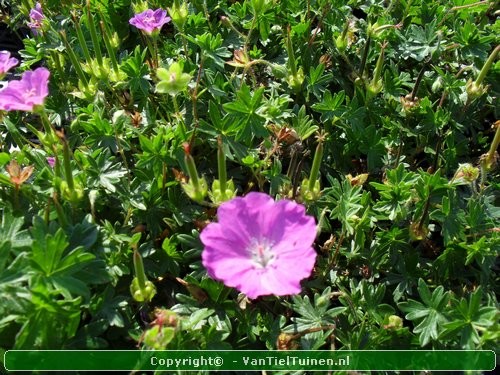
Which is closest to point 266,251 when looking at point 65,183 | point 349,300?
point 349,300

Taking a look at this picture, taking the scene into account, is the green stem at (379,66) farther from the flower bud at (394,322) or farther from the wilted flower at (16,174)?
the wilted flower at (16,174)

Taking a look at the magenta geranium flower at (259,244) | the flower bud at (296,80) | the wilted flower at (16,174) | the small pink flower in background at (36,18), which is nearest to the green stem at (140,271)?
the magenta geranium flower at (259,244)

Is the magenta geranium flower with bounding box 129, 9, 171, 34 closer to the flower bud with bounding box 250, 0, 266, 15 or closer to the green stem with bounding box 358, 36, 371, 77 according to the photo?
the flower bud with bounding box 250, 0, 266, 15

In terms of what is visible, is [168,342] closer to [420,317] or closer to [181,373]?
[181,373]

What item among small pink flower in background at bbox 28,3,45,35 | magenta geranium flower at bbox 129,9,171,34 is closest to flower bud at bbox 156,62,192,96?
magenta geranium flower at bbox 129,9,171,34

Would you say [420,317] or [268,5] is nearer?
[420,317]

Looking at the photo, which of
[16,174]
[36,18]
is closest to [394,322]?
[16,174]

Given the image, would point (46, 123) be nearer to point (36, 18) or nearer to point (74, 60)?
point (74, 60)

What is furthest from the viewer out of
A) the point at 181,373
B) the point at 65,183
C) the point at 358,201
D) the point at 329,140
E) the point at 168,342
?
the point at 329,140
